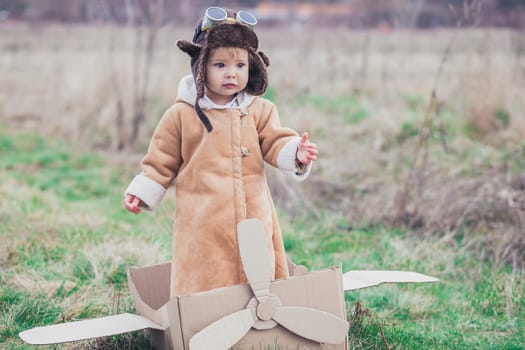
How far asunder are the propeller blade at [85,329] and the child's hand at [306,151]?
78 cm

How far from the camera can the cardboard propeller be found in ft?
7.61

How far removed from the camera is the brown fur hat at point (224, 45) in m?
2.52

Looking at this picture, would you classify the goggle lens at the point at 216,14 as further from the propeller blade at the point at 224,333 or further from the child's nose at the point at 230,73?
the propeller blade at the point at 224,333

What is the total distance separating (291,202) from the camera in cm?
510

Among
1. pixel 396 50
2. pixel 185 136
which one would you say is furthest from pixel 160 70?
pixel 396 50

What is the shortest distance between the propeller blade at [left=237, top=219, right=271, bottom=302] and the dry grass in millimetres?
2072

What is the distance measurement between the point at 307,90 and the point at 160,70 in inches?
72.5

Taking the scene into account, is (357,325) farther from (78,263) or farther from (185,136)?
(78,263)

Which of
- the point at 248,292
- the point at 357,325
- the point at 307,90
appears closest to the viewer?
the point at 248,292

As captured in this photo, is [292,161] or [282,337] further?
[292,161]

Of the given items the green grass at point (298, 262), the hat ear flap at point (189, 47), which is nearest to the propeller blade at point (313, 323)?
the green grass at point (298, 262)

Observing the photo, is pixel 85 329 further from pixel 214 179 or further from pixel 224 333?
pixel 214 179

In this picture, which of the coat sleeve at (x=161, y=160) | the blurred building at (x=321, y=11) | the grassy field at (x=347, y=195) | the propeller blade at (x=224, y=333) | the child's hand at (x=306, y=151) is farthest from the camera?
the blurred building at (x=321, y=11)

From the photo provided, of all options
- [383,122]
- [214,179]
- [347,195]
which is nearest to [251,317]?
[214,179]
